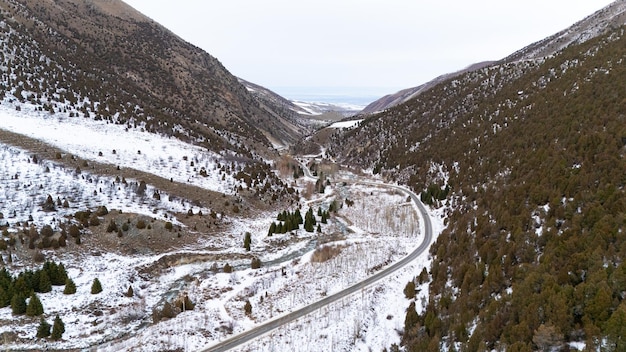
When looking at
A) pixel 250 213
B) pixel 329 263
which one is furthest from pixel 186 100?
pixel 329 263

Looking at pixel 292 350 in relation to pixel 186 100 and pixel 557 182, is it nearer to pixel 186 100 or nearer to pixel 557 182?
pixel 557 182

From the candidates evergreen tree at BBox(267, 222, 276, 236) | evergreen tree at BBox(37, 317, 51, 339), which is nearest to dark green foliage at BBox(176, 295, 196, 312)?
evergreen tree at BBox(37, 317, 51, 339)

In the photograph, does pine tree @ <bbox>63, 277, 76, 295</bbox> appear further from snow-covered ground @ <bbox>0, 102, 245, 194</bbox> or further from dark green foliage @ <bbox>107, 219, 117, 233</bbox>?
snow-covered ground @ <bbox>0, 102, 245, 194</bbox>

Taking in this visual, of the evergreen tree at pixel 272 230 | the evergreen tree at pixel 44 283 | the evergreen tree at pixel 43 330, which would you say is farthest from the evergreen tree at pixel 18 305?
the evergreen tree at pixel 272 230

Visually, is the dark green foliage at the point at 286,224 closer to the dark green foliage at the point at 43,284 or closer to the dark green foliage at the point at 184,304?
the dark green foliage at the point at 184,304

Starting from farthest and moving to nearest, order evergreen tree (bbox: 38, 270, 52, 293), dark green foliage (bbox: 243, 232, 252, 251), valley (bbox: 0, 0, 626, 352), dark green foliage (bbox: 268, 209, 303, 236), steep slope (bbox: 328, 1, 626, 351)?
1. dark green foliage (bbox: 268, 209, 303, 236)
2. dark green foliage (bbox: 243, 232, 252, 251)
3. evergreen tree (bbox: 38, 270, 52, 293)
4. valley (bbox: 0, 0, 626, 352)
5. steep slope (bbox: 328, 1, 626, 351)

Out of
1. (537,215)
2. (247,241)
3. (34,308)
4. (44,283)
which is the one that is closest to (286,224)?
(247,241)
